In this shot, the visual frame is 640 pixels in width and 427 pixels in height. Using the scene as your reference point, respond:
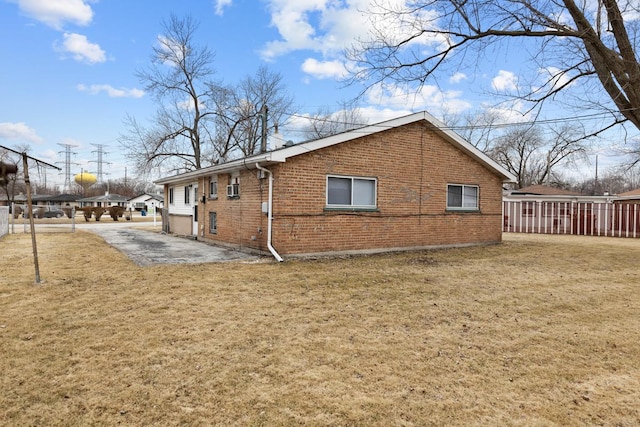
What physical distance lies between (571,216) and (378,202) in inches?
616

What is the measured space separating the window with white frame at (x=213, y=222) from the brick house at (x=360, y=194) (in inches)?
1.5

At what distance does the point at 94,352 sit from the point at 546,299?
249 inches

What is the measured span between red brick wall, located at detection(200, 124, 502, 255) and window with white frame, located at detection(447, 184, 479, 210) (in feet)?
0.73

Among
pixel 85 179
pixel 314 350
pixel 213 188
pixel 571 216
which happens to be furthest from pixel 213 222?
→ pixel 85 179

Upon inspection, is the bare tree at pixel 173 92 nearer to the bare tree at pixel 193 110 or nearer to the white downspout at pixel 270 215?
the bare tree at pixel 193 110

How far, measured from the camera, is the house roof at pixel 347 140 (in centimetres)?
916

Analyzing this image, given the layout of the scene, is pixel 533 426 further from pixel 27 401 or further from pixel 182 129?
pixel 182 129

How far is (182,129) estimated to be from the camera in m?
31.4

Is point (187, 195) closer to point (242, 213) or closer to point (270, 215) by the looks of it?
point (242, 213)

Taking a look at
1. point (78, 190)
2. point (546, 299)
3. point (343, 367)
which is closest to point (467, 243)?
point (546, 299)

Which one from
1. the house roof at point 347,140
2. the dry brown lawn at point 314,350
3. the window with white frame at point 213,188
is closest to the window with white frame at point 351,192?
the house roof at point 347,140

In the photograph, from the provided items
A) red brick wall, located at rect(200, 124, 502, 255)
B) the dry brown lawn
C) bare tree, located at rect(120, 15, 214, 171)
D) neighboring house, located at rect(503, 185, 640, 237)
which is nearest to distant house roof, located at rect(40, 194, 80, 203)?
bare tree, located at rect(120, 15, 214, 171)

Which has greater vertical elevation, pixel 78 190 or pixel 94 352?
pixel 78 190

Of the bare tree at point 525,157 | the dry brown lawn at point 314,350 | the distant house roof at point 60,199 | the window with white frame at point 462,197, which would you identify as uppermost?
the bare tree at point 525,157
